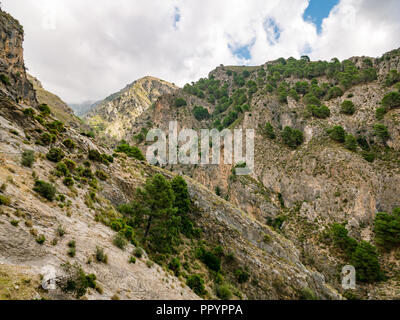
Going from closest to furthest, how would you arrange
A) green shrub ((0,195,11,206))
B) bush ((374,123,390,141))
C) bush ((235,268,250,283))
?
green shrub ((0,195,11,206)), bush ((235,268,250,283)), bush ((374,123,390,141))

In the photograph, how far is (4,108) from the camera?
74.2 ft

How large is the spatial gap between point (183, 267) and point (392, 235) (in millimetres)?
48042

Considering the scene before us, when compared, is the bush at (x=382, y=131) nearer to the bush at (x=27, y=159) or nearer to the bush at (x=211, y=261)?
the bush at (x=211, y=261)

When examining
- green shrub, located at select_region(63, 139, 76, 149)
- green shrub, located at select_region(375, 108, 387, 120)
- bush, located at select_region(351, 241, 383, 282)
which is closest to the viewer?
green shrub, located at select_region(63, 139, 76, 149)

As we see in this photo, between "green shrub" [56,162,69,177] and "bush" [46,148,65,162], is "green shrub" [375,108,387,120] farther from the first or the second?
"bush" [46,148,65,162]

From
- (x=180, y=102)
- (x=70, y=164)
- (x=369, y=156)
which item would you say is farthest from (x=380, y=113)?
(x=70, y=164)

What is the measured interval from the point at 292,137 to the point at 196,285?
62.9m

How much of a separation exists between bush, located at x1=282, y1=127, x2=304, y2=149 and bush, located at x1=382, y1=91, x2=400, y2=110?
26.3 metres

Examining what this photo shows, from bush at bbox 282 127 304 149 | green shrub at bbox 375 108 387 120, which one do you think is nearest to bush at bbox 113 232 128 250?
bush at bbox 282 127 304 149

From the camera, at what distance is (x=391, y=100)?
6431 cm

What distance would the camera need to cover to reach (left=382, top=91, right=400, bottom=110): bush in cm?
6328

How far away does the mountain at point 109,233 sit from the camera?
1181 cm
